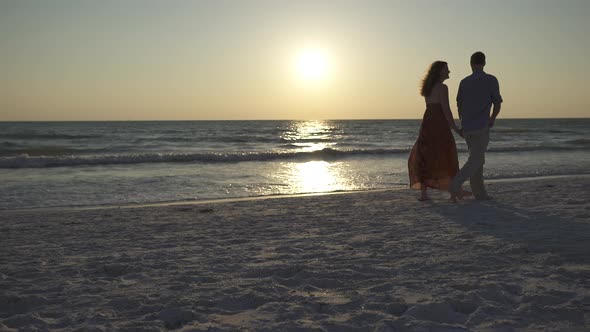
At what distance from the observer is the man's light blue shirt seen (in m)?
5.93

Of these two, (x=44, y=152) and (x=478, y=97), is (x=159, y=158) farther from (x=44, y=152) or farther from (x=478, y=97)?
(x=478, y=97)

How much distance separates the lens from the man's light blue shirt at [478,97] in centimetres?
593

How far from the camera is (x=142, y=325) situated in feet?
8.40

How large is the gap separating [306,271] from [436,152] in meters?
3.64

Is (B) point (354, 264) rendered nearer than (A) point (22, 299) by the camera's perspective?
No

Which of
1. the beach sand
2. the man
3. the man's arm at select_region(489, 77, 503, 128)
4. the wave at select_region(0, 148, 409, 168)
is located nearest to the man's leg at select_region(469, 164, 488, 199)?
the man

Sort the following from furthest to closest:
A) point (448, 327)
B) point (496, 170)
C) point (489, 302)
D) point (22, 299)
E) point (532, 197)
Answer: point (496, 170) < point (532, 197) < point (22, 299) < point (489, 302) < point (448, 327)

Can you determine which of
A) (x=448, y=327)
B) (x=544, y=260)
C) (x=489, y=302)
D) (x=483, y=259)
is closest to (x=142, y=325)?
(x=448, y=327)

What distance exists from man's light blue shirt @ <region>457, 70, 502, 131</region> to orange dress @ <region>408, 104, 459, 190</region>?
348mm

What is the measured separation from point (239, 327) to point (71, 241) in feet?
9.59

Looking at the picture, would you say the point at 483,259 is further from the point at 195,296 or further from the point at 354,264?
the point at 195,296

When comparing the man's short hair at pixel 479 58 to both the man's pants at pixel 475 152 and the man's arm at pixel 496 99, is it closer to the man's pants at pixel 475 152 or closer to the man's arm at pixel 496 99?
the man's arm at pixel 496 99

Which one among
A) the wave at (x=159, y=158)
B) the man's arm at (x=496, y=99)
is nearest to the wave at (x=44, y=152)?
the wave at (x=159, y=158)

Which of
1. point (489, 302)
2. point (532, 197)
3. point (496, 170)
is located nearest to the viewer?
point (489, 302)
